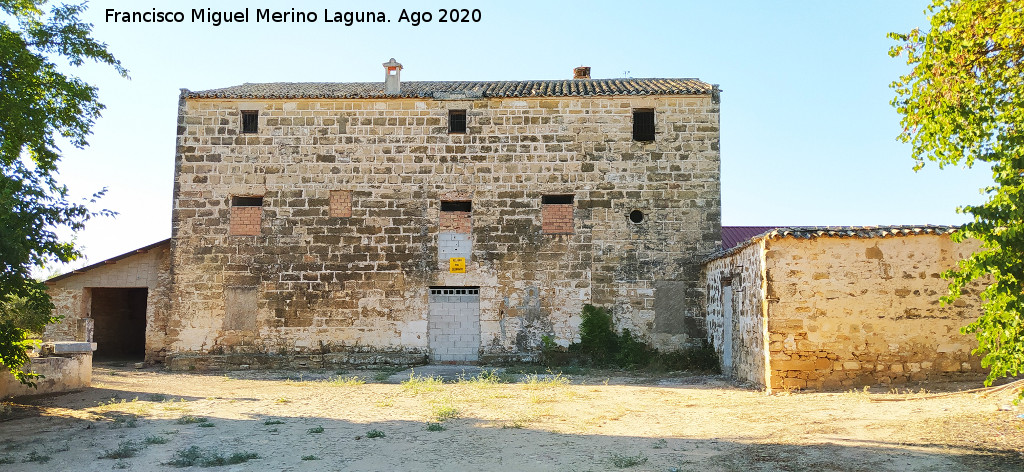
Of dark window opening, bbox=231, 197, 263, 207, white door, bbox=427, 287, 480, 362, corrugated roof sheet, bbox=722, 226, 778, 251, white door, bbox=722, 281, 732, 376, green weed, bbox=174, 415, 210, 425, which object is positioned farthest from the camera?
corrugated roof sheet, bbox=722, 226, 778, 251

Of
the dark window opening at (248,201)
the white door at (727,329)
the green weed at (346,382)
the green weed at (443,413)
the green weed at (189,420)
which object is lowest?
the green weed at (346,382)

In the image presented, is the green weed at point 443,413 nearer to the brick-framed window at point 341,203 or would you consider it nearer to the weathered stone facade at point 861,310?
the weathered stone facade at point 861,310

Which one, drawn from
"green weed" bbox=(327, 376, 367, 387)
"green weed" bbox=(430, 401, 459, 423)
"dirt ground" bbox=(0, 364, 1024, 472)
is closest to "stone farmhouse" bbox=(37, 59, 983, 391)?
"green weed" bbox=(327, 376, 367, 387)

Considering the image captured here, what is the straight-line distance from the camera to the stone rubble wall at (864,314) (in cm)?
1073

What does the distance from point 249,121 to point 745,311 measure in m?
11.8

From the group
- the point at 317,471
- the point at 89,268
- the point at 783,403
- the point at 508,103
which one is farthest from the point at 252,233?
the point at 783,403

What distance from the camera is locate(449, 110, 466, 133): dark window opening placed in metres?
16.2

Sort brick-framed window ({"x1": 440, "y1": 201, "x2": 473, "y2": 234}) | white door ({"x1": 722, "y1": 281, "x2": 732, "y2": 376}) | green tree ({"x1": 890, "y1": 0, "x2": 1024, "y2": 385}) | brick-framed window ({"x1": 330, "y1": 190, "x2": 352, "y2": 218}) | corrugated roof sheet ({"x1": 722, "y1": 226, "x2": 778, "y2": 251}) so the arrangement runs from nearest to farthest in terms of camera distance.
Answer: green tree ({"x1": 890, "y1": 0, "x2": 1024, "y2": 385}), white door ({"x1": 722, "y1": 281, "x2": 732, "y2": 376}), brick-framed window ({"x1": 440, "y1": 201, "x2": 473, "y2": 234}), brick-framed window ({"x1": 330, "y1": 190, "x2": 352, "y2": 218}), corrugated roof sheet ({"x1": 722, "y1": 226, "x2": 778, "y2": 251})

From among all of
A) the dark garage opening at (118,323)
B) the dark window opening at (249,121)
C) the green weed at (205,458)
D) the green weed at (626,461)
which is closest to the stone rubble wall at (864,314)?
the green weed at (626,461)

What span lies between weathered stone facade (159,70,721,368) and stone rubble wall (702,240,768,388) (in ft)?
3.77

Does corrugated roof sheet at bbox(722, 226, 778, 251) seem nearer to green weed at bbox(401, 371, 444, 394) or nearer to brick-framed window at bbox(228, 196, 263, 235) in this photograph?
green weed at bbox(401, 371, 444, 394)

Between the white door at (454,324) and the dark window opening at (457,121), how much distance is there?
12.1ft

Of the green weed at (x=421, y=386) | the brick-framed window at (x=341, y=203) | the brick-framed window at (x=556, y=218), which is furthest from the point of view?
the brick-framed window at (x=341, y=203)

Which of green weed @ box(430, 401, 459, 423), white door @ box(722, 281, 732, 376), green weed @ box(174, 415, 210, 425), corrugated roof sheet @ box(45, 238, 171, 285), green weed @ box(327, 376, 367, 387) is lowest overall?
A: green weed @ box(327, 376, 367, 387)
